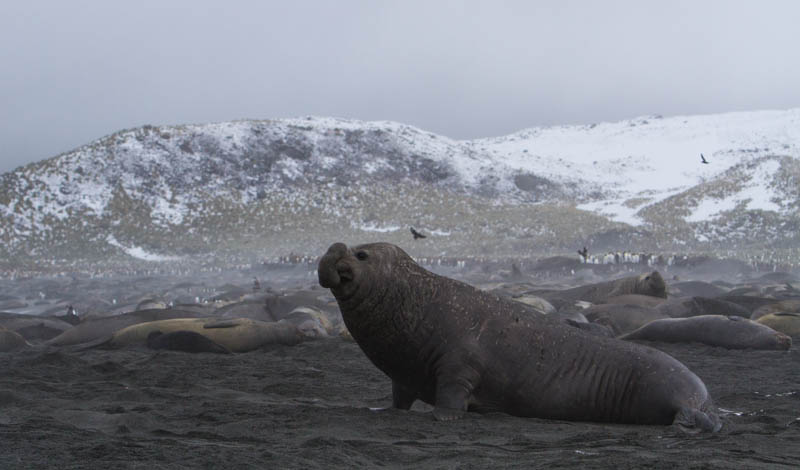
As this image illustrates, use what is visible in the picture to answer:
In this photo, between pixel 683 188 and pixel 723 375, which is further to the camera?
pixel 683 188

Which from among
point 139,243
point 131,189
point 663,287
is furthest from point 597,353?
point 131,189

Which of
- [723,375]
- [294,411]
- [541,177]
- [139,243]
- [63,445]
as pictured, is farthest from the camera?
[541,177]

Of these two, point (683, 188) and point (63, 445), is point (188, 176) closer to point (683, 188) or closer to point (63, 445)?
point (683, 188)

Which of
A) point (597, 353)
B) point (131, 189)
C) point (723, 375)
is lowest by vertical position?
point (723, 375)

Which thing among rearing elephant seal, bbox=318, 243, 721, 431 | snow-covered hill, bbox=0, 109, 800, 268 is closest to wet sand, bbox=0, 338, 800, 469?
rearing elephant seal, bbox=318, 243, 721, 431

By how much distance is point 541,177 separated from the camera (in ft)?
244

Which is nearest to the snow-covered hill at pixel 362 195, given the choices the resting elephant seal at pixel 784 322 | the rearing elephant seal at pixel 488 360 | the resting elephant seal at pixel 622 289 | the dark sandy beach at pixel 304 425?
the resting elephant seal at pixel 622 289

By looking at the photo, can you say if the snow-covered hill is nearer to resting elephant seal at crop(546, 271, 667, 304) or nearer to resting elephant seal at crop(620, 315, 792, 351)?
resting elephant seal at crop(546, 271, 667, 304)

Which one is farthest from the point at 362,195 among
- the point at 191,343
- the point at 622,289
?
the point at 191,343

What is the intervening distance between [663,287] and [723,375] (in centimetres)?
828

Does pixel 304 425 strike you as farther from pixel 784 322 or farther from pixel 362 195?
Result: pixel 362 195

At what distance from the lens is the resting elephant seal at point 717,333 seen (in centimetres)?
1043

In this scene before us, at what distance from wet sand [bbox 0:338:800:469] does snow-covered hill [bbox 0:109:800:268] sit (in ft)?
136

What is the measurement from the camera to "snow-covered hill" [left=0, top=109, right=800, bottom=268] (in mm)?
50969
